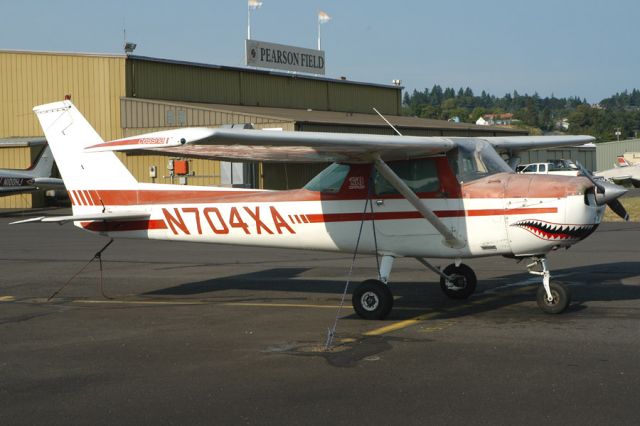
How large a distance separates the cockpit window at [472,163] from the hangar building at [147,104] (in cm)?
2466

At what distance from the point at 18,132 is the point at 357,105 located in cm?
2055

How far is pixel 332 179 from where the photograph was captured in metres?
11.0

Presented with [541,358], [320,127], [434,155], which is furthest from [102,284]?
[320,127]

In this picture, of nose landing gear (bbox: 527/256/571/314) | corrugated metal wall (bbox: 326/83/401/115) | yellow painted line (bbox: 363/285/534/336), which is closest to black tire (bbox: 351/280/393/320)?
yellow painted line (bbox: 363/285/534/336)

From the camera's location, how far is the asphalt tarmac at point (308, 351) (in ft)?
20.4

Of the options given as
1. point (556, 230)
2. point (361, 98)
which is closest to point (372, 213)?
point (556, 230)

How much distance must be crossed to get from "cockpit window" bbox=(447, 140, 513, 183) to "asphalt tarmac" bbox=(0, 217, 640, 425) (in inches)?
65.6

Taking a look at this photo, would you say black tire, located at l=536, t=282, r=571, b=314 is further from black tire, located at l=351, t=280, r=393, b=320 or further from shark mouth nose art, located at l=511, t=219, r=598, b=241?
black tire, located at l=351, t=280, r=393, b=320

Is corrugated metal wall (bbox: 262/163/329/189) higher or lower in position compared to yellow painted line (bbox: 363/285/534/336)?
higher

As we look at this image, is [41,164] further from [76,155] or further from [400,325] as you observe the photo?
[400,325]

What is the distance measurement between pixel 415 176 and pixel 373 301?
1.63m

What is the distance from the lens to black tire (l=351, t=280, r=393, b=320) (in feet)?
32.8

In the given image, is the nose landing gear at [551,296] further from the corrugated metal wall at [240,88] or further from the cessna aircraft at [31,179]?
the corrugated metal wall at [240,88]

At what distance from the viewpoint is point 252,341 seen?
29.3ft
